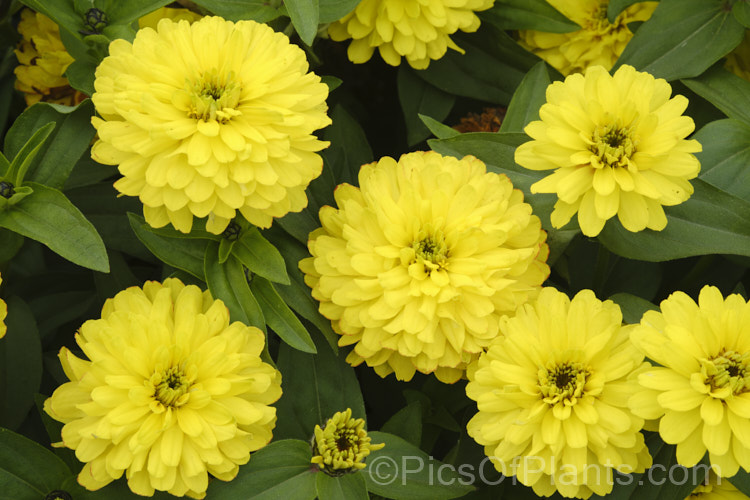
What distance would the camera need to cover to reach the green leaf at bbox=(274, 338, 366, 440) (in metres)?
0.83

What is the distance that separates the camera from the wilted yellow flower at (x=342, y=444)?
2.42 feet

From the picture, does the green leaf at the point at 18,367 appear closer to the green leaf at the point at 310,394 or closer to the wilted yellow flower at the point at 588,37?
the green leaf at the point at 310,394

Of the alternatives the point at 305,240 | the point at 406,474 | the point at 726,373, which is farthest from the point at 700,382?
the point at 305,240

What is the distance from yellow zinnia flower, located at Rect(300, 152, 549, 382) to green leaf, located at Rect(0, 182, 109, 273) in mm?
203

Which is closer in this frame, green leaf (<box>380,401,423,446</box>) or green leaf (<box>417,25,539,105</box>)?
green leaf (<box>380,401,423,446</box>)

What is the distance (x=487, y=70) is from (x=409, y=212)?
0.36 metres

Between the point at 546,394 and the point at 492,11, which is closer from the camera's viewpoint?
the point at 546,394

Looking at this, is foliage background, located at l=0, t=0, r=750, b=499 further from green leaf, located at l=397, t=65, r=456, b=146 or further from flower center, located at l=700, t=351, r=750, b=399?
flower center, located at l=700, t=351, r=750, b=399

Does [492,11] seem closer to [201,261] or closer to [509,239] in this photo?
[509,239]

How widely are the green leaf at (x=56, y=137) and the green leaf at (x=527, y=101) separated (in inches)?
17.1

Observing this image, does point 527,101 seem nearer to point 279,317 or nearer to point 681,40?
point 681,40

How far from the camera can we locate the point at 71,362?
2.34 feet

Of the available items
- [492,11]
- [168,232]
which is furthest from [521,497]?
[492,11]

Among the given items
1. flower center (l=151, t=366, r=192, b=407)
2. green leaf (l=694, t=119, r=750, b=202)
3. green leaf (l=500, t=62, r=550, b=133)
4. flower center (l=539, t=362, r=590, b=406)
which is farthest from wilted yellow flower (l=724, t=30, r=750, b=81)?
flower center (l=151, t=366, r=192, b=407)
